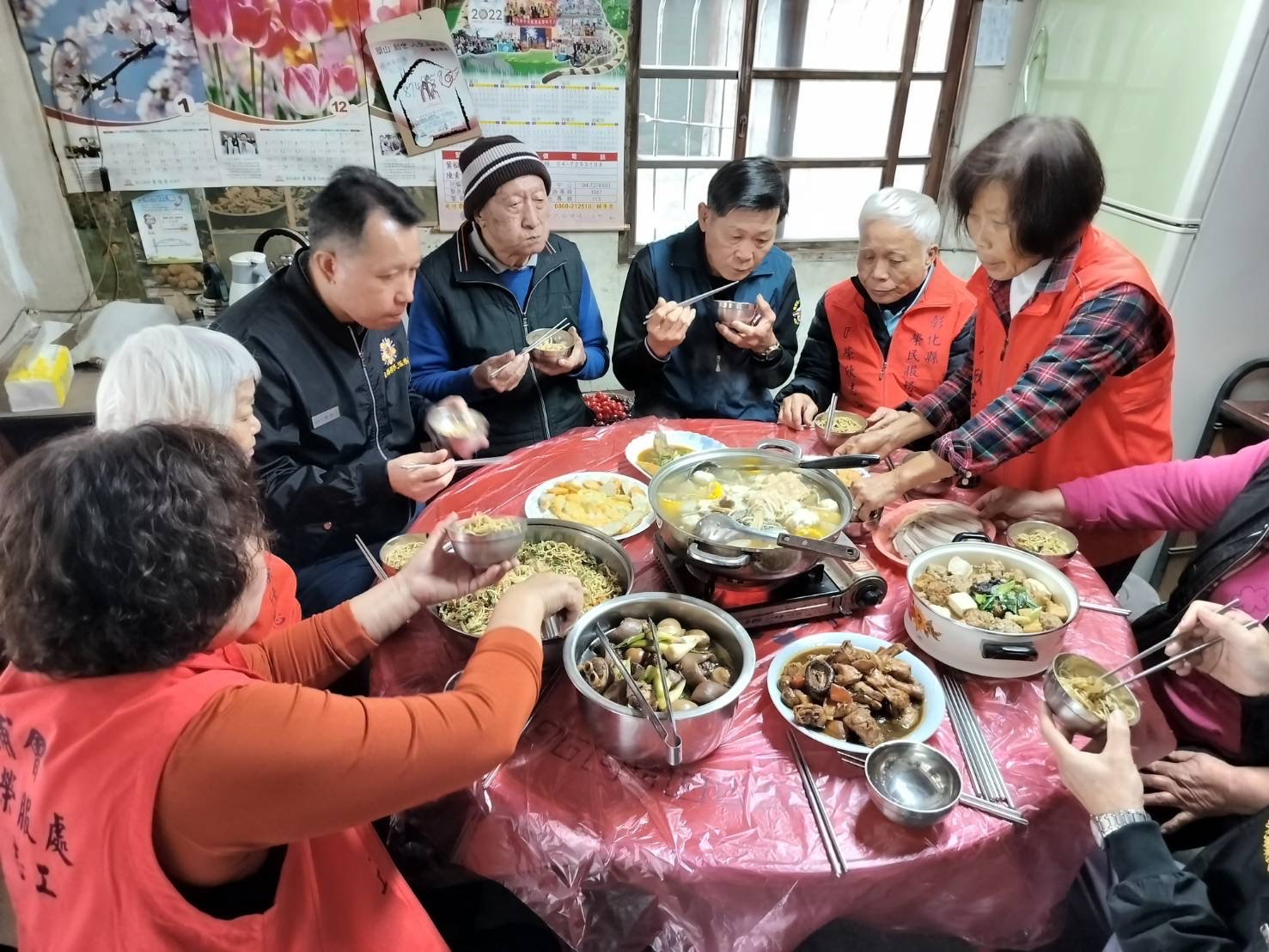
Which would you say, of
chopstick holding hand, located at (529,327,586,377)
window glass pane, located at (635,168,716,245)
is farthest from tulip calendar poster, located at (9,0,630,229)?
chopstick holding hand, located at (529,327,586,377)

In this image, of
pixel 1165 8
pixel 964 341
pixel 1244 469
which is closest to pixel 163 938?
pixel 1244 469

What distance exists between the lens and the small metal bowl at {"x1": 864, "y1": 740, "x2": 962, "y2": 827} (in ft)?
4.28

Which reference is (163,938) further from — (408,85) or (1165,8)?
(1165,8)

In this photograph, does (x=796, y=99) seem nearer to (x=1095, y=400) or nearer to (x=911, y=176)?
(x=911, y=176)

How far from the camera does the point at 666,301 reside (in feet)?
10.4

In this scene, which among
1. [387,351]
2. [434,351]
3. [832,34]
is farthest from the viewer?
[832,34]

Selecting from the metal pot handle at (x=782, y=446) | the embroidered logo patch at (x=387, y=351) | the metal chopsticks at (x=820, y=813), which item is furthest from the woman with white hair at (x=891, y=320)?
the metal chopsticks at (x=820, y=813)

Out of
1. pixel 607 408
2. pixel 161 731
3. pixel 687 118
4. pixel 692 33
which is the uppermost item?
pixel 692 33

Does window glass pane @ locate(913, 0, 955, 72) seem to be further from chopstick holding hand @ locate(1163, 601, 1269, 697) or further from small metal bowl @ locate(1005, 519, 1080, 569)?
chopstick holding hand @ locate(1163, 601, 1269, 697)

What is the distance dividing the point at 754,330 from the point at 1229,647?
1916 millimetres

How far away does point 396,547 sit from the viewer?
2.11m

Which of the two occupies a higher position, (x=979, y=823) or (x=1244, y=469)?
(x=1244, y=469)

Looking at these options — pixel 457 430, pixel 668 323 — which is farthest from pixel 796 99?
pixel 457 430

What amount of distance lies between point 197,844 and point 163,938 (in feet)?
0.51
